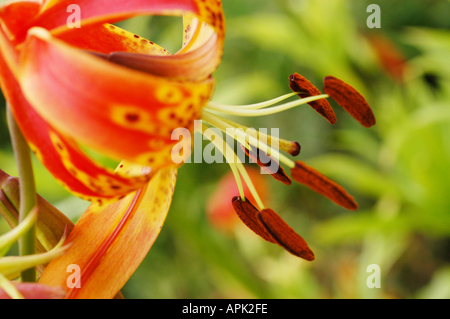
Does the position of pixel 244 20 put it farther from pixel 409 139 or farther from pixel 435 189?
pixel 435 189

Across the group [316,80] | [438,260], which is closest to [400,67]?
[316,80]

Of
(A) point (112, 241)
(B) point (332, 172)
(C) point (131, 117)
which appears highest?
(C) point (131, 117)

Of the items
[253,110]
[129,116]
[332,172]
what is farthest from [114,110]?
[332,172]

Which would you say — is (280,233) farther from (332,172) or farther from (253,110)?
(332,172)

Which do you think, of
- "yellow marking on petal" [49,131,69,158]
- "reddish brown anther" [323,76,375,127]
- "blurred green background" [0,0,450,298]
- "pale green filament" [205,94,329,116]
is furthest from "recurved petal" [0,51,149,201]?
"blurred green background" [0,0,450,298]

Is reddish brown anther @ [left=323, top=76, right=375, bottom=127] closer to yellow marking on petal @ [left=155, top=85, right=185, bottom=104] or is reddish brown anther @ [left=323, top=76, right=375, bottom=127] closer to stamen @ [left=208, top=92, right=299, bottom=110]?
stamen @ [left=208, top=92, right=299, bottom=110]

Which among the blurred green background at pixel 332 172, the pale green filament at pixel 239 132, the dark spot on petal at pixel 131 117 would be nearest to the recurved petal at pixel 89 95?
the dark spot on petal at pixel 131 117
